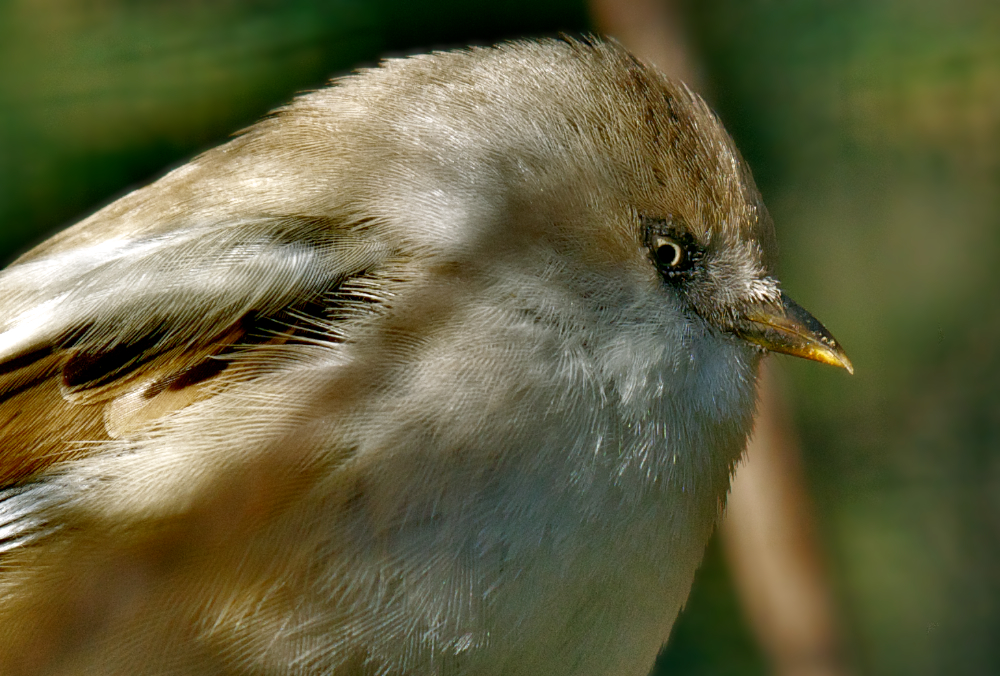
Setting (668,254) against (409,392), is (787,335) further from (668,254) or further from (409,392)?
(409,392)

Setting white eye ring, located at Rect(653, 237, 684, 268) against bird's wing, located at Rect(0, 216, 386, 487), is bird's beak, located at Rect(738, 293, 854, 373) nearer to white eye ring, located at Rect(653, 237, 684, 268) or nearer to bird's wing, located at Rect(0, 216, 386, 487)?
white eye ring, located at Rect(653, 237, 684, 268)

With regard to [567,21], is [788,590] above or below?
below

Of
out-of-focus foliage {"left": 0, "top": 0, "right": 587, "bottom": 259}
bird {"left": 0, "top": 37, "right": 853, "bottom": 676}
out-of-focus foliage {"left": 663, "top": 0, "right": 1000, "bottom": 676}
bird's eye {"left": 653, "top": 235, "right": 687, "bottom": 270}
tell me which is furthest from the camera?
out-of-focus foliage {"left": 663, "top": 0, "right": 1000, "bottom": 676}

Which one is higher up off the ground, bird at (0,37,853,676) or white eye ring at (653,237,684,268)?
white eye ring at (653,237,684,268)

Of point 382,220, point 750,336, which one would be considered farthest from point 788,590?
point 382,220

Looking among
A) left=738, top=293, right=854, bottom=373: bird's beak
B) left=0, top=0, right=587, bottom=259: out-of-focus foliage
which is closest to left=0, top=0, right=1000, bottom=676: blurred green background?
left=0, top=0, right=587, bottom=259: out-of-focus foliage

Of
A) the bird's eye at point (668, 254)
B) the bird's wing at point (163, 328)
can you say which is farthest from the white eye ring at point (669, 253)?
the bird's wing at point (163, 328)

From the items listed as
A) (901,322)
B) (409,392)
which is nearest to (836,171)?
(901,322)

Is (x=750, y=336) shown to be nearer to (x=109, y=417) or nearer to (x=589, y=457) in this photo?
(x=589, y=457)
